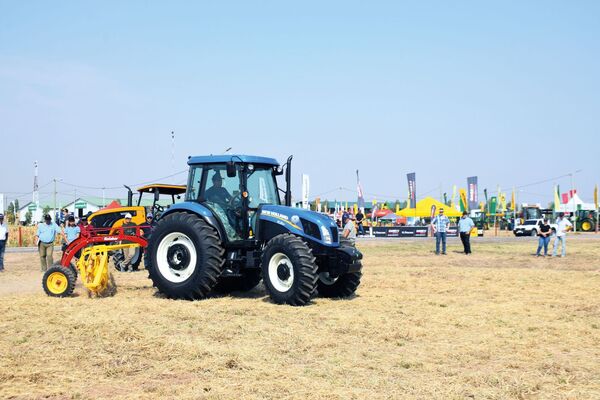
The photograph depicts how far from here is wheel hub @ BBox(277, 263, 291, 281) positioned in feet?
33.6

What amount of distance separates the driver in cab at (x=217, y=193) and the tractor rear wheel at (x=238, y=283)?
1.44 metres

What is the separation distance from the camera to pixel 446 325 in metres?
8.53

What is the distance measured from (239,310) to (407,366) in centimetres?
378

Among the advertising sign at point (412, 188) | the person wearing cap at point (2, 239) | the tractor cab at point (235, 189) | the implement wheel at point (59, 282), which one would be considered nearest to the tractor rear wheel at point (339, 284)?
the tractor cab at point (235, 189)

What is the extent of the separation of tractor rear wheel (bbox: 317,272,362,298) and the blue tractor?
2 cm

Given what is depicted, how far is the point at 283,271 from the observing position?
33.7 ft

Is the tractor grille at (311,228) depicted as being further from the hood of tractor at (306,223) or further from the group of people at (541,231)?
the group of people at (541,231)

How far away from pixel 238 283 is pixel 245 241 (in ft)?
5.48

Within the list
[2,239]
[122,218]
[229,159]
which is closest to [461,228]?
[122,218]

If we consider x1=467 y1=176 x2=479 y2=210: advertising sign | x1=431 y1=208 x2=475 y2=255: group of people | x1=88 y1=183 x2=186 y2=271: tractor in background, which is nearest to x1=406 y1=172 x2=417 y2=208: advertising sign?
x1=467 y1=176 x2=479 y2=210: advertising sign

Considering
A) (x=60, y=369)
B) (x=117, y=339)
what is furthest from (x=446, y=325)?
(x=60, y=369)

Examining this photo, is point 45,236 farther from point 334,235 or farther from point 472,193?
point 472,193

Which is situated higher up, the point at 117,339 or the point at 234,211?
the point at 234,211

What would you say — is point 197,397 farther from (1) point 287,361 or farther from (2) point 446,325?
(2) point 446,325
